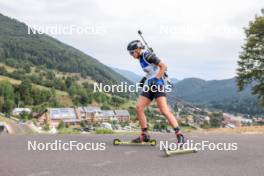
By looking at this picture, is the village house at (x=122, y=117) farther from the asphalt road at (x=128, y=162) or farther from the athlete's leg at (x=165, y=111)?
the asphalt road at (x=128, y=162)

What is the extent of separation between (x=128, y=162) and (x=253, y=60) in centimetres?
3078

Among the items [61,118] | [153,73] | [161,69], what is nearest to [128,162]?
[161,69]

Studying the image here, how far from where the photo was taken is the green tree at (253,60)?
35594mm

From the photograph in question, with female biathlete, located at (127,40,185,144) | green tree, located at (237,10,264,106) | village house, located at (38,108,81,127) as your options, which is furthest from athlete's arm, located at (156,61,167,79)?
village house, located at (38,108,81,127)

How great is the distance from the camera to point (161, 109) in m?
9.15

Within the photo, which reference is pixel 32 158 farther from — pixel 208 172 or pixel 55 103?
pixel 55 103

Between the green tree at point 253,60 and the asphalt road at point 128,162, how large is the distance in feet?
90.4

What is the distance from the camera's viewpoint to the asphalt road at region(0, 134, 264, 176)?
6.14m

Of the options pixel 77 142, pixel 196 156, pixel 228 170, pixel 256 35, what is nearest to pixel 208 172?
pixel 228 170

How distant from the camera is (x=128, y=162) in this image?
7160mm

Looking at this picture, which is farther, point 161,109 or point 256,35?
point 256,35

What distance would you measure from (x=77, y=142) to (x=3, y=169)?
408 centimetres

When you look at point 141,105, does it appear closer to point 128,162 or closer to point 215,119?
point 128,162

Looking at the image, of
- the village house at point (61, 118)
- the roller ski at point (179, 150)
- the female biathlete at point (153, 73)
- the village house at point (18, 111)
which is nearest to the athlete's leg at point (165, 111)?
the female biathlete at point (153, 73)
